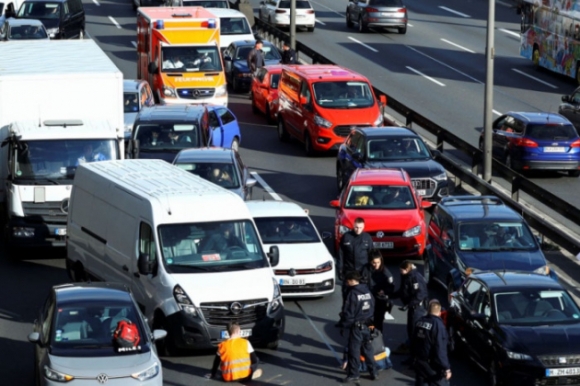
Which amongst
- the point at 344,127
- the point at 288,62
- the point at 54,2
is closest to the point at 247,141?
the point at 344,127

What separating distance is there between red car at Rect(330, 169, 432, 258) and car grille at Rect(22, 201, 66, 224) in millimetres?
5155

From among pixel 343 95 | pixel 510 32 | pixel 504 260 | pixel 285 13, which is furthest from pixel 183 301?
pixel 510 32

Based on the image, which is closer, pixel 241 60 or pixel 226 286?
pixel 226 286

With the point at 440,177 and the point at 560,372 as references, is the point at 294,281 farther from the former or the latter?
the point at 440,177

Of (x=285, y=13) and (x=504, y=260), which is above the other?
(x=504, y=260)

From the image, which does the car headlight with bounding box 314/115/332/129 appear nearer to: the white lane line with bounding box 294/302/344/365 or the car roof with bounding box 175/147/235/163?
the car roof with bounding box 175/147/235/163

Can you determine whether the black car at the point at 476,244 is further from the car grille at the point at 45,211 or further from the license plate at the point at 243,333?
the car grille at the point at 45,211

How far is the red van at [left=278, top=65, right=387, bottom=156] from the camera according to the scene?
111ft

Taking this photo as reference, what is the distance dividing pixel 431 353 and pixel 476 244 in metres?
6.18

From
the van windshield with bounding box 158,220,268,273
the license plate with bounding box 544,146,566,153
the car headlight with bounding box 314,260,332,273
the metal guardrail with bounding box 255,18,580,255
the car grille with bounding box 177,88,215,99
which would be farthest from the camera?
the car grille with bounding box 177,88,215,99

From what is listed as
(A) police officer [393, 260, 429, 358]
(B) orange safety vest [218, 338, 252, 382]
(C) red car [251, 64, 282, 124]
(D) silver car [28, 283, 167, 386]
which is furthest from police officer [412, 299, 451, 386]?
(C) red car [251, 64, 282, 124]

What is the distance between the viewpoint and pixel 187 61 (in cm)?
3766

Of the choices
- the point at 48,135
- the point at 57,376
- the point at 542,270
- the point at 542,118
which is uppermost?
the point at 48,135

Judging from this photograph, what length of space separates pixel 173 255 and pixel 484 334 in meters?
4.60
